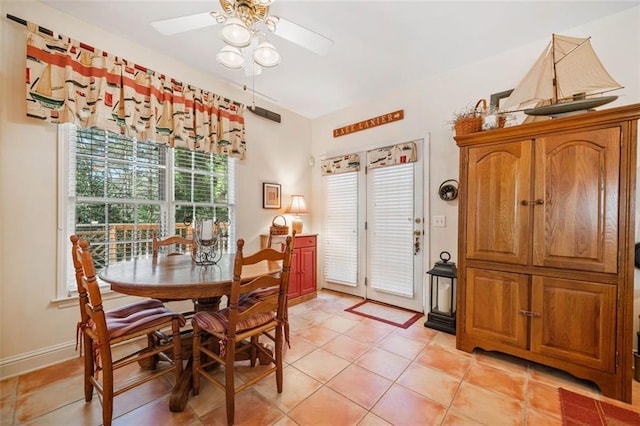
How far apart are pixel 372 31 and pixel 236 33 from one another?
130 centimetres

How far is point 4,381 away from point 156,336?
3.40 ft

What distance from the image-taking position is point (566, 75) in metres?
1.85

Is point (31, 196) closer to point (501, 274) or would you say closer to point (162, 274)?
point (162, 274)

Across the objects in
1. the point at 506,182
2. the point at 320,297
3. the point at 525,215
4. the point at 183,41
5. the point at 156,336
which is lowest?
the point at 320,297

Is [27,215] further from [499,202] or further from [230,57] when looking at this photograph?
[499,202]

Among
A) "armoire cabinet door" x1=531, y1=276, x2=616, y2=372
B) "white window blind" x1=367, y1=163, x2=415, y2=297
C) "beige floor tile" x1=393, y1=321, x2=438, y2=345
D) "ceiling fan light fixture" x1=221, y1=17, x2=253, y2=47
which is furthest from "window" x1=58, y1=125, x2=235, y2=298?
"armoire cabinet door" x1=531, y1=276, x2=616, y2=372

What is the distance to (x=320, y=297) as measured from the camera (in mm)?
3795

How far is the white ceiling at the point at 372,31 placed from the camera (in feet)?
6.58

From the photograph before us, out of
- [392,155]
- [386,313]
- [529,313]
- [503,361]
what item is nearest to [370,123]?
[392,155]

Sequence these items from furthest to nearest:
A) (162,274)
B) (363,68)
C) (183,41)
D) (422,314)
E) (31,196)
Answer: (422,314)
(363,68)
(183,41)
(31,196)
(162,274)

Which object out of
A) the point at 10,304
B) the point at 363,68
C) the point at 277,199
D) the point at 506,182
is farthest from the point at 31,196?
the point at 506,182

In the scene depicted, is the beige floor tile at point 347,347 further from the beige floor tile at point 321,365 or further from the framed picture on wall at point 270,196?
the framed picture on wall at point 270,196

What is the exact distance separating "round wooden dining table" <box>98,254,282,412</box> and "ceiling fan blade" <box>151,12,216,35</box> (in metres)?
1.57

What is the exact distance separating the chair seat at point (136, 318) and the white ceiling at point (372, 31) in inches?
88.3
